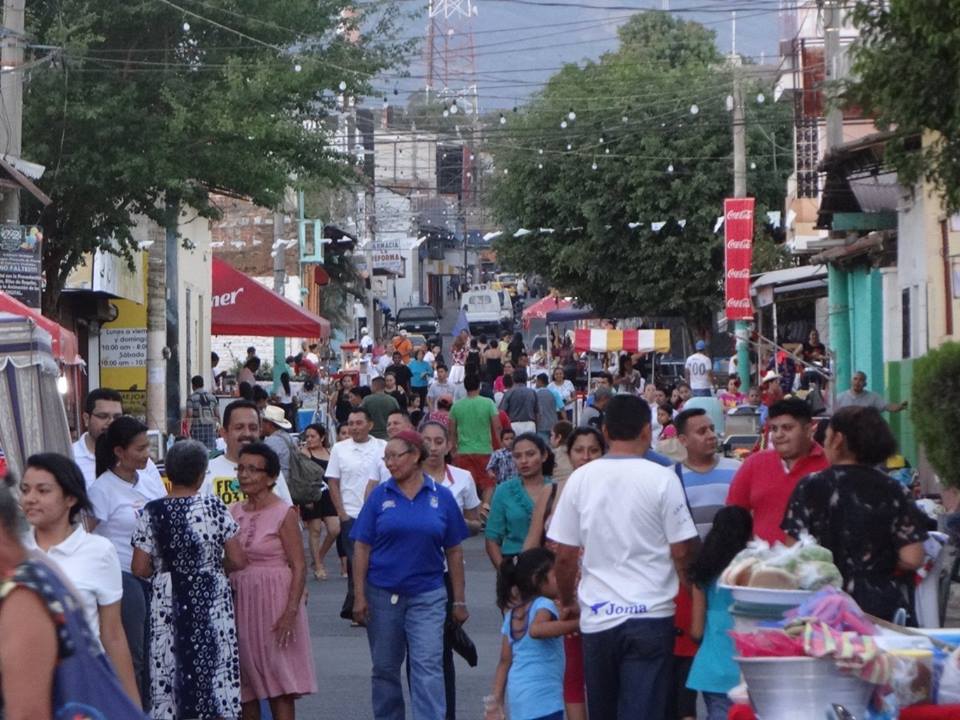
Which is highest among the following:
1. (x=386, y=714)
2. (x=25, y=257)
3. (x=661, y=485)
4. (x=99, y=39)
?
(x=99, y=39)

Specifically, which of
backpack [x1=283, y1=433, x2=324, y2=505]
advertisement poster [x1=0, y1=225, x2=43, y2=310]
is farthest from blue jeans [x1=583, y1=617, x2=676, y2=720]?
advertisement poster [x1=0, y1=225, x2=43, y2=310]

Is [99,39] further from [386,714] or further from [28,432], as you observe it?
[386,714]

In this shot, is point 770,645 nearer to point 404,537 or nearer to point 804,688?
point 804,688

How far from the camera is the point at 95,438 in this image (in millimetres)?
10648

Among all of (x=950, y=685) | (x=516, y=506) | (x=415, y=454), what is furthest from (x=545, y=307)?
(x=950, y=685)

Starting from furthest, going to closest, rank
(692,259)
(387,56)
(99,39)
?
(692,259) → (387,56) → (99,39)

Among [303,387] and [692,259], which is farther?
[692,259]

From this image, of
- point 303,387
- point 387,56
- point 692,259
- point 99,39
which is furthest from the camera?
point 692,259

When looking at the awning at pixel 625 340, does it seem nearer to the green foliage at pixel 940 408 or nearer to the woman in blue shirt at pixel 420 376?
the woman in blue shirt at pixel 420 376

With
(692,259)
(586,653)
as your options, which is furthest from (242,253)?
(586,653)

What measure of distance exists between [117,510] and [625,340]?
117 ft

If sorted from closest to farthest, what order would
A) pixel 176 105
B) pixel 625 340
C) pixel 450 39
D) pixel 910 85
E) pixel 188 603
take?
pixel 188 603 → pixel 910 85 → pixel 176 105 → pixel 625 340 → pixel 450 39

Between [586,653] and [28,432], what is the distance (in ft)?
18.5

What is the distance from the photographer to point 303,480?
54.6 ft
